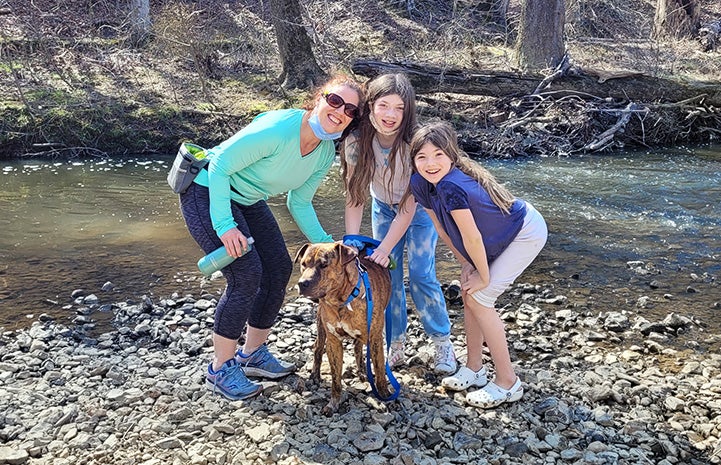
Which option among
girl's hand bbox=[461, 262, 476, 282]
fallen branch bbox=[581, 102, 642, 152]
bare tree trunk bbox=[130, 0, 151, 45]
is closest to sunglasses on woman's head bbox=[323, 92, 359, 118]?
girl's hand bbox=[461, 262, 476, 282]

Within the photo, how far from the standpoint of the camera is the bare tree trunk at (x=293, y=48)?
16.2 m

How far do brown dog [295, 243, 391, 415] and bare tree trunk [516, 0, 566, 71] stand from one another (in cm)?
1359

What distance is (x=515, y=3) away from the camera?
2606 centimetres

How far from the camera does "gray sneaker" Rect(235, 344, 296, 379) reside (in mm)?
5094

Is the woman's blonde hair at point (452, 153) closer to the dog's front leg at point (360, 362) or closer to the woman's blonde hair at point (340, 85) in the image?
the woman's blonde hair at point (340, 85)

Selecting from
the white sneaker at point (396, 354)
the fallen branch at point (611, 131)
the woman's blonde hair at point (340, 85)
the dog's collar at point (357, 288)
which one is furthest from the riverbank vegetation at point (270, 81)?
the dog's collar at point (357, 288)

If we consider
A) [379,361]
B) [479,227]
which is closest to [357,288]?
[379,361]

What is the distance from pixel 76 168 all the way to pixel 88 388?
8970 millimetres

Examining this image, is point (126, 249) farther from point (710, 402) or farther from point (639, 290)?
point (710, 402)

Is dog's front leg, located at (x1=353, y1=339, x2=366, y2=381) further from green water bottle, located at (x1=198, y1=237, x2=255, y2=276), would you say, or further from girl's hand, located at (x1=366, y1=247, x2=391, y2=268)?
green water bottle, located at (x1=198, y1=237, x2=255, y2=276)

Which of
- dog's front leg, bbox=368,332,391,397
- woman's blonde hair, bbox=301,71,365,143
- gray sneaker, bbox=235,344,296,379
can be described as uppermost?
woman's blonde hair, bbox=301,71,365,143

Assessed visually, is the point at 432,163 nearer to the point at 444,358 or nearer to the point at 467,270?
the point at 467,270

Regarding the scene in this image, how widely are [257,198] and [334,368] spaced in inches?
48.7

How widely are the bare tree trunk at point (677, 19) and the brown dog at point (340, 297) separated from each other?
2109 centimetres
